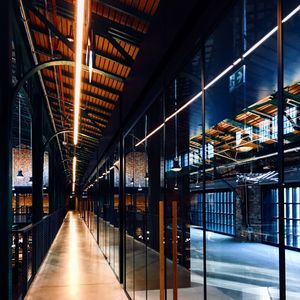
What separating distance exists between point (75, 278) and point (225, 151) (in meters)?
6.60

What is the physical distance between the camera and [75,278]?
9391 mm

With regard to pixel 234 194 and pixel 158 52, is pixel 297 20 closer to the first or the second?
pixel 234 194

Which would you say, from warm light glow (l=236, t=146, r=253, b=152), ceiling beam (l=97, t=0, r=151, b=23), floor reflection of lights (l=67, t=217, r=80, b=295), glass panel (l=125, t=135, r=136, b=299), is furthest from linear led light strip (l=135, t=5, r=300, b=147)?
floor reflection of lights (l=67, t=217, r=80, b=295)

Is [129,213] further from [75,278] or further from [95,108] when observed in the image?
[95,108]

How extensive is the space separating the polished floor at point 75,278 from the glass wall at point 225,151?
1.55 meters

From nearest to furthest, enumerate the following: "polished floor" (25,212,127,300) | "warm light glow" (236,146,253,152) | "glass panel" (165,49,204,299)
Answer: "warm light glow" (236,146,253,152), "glass panel" (165,49,204,299), "polished floor" (25,212,127,300)

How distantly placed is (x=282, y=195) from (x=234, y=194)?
1448 mm

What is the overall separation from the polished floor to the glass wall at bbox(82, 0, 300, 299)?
1552mm

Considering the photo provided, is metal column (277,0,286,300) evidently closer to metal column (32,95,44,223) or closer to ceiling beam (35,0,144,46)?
ceiling beam (35,0,144,46)

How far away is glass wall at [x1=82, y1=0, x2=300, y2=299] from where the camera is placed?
7.73ft

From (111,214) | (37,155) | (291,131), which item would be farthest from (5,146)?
(111,214)

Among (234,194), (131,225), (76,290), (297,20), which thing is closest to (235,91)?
(234,194)

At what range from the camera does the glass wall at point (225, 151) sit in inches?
92.8

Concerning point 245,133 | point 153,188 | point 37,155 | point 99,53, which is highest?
point 99,53
